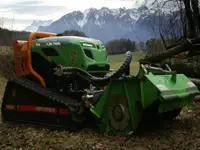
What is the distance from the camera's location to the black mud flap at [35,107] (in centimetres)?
618

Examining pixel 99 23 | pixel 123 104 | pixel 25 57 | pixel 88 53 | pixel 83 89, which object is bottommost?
pixel 123 104

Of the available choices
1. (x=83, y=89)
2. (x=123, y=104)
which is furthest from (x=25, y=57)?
(x=123, y=104)

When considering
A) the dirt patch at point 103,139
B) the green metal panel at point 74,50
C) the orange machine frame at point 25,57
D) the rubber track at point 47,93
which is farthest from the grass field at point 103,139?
the green metal panel at point 74,50

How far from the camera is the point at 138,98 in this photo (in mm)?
5523

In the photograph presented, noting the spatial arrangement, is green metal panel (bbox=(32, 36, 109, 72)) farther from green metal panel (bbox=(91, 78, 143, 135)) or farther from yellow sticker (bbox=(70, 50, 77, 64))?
green metal panel (bbox=(91, 78, 143, 135))

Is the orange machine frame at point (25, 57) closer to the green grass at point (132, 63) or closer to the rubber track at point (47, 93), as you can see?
the rubber track at point (47, 93)

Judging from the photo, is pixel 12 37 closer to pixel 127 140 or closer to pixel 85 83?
pixel 85 83

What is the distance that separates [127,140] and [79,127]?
0.97 m

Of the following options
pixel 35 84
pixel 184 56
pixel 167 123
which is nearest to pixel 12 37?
pixel 184 56

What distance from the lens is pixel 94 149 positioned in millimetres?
5195

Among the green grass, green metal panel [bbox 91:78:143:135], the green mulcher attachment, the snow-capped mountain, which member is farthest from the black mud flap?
the snow-capped mountain

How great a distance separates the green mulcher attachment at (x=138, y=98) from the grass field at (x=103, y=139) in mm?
250

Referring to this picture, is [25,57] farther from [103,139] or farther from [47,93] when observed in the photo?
[103,139]

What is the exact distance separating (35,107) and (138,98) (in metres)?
2.11
